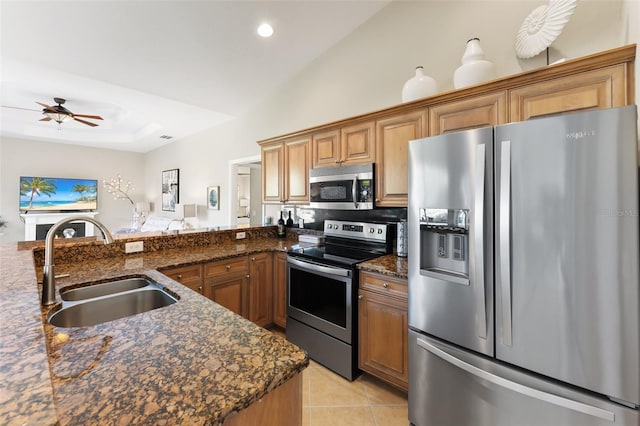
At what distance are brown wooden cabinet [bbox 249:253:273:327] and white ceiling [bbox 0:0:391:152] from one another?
234cm

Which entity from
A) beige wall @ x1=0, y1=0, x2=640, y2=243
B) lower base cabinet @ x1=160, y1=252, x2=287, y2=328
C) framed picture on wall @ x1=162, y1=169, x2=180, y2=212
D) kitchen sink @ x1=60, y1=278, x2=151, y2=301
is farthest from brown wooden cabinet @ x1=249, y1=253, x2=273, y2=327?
framed picture on wall @ x1=162, y1=169, x2=180, y2=212

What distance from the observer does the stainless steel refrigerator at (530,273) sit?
3.38 feet

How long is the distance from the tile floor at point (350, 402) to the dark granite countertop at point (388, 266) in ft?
2.96

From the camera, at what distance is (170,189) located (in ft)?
22.1

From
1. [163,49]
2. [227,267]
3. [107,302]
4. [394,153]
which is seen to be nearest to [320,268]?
[227,267]

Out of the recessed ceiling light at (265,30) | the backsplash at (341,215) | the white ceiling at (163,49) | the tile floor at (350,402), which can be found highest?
the recessed ceiling light at (265,30)

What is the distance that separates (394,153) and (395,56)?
3.80ft

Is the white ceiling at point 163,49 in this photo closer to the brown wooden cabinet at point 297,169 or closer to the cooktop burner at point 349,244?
the brown wooden cabinet at point 297,169

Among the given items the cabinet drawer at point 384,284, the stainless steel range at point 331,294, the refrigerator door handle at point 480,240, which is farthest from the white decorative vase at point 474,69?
the cabinet drawer at point 384,284

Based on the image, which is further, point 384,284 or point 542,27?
point 384,284

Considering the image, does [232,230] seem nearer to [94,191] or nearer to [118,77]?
[118,77]

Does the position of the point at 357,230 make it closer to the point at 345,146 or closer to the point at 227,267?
the point at 345,146

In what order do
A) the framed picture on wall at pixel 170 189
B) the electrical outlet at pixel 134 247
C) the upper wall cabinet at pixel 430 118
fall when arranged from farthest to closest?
the framed picture on wall at pixel 170 189 < the electrical outlet at pixel 134 247 < the upper wall cabinet at pixel 430 118

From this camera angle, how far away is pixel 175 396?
24.4 inches
